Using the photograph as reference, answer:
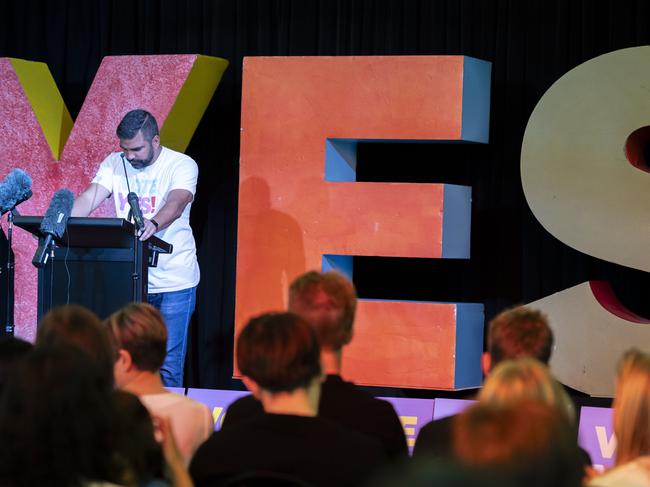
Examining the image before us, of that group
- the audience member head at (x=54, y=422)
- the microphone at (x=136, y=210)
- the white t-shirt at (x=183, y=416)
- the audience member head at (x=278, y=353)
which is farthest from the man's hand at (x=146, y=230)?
the audience member head at (x=54, y=422)

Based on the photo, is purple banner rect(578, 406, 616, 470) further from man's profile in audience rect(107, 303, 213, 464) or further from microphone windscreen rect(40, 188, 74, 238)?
microphone windscreen rect(40, 188, 74, 238)

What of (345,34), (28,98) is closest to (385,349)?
(345,34)

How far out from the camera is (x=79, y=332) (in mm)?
2236

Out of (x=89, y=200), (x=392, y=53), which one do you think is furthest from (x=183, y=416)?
(x=392, y=53)

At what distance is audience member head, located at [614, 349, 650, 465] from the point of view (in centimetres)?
200

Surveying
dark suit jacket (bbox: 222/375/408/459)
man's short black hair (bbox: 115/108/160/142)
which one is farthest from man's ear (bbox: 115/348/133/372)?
man's short black hair (bbox: 115/108/160/142)

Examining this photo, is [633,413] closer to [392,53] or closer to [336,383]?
[336,383]

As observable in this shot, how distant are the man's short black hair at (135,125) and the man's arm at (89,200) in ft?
1.11

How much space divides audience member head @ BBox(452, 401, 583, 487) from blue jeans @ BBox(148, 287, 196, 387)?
4386 millimetres

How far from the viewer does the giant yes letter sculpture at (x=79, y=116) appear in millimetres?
6246

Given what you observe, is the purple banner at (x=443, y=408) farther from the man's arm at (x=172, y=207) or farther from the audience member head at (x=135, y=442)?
the audience member head at (x=135, y=442)

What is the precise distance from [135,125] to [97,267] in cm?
83

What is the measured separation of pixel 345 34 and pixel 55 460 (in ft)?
16.6

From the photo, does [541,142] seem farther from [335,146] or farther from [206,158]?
[206,158]
